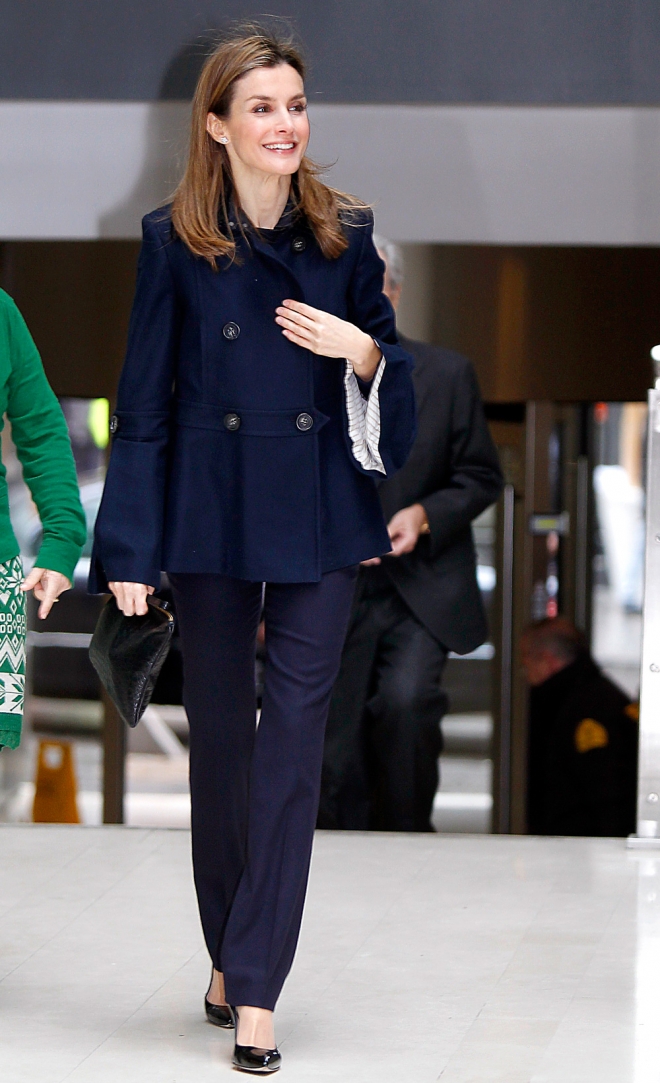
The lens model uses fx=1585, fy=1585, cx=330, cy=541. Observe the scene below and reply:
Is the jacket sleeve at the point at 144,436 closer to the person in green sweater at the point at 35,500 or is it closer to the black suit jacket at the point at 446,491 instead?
the person in green sweater at the point at 35,500

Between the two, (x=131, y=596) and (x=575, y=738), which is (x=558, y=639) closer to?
(x=575, y=738)

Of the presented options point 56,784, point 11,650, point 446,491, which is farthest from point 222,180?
point 56,784

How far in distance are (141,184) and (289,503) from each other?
324 centimetres

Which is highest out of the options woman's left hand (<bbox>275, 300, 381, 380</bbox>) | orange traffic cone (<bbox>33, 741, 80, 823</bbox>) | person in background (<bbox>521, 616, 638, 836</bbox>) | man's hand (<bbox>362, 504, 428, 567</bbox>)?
woman's left hand (<bbox>275, 300, 381, 380</bbox>)

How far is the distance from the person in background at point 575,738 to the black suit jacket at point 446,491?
1869 mm

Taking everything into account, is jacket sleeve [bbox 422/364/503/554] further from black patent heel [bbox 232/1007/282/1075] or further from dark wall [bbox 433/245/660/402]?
black patent heel [bbox 232/1007/282/1075]

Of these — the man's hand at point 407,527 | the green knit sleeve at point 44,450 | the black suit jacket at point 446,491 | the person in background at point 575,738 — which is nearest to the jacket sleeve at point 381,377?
the green knit sleeve at point 44,450

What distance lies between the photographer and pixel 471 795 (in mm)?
8727

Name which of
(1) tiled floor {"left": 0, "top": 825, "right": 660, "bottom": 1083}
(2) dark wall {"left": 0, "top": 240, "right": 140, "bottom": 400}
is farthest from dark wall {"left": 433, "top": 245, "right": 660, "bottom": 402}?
(1) tiled floor {"left": 0, "top": 825, "right": 660, "bottom": 1083}

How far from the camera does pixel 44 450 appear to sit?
104 inches

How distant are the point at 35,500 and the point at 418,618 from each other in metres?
1.95

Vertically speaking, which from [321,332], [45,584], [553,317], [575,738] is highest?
[553,317]

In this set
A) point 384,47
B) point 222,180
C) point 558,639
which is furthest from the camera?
point 558,639

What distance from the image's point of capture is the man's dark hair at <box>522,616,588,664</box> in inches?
255
